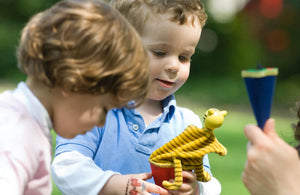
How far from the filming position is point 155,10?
2.70 metres

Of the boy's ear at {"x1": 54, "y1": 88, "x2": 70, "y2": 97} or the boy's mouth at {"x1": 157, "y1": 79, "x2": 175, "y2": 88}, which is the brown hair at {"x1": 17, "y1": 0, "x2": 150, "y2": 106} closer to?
the boy's ear at {"x1": 54, "y1": 88, "x2": 70, "y2": 97}

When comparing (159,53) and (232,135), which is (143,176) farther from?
(232,135)

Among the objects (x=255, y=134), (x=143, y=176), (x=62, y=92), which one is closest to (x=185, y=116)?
(x=143, y=176)

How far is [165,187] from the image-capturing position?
93.2 inches

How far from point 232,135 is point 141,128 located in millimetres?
5897

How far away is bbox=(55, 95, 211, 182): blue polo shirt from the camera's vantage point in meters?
2.65

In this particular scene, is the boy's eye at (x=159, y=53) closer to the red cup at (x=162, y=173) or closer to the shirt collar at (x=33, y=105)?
the red cup at (x=162, y=173)

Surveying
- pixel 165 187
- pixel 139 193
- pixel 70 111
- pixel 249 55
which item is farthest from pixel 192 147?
pixel 249 55

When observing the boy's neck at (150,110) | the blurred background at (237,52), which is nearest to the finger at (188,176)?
the boy's neck at (150,110)

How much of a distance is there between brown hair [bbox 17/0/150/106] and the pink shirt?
130mm

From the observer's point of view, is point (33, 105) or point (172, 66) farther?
point (172, 66)

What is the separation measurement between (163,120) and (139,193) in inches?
18.6

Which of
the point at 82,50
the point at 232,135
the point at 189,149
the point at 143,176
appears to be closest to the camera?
the point at 82,50

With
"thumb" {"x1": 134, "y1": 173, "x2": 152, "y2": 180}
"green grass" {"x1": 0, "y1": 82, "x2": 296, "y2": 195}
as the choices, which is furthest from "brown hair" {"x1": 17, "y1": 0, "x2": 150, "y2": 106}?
"green grass" {"x1": 0, "y1": 82, "x2": 296, "y2": 195}
